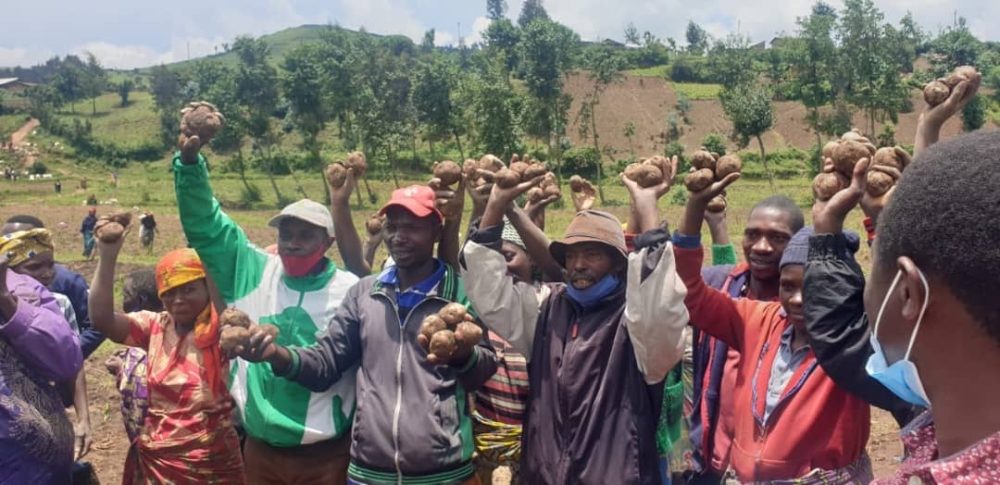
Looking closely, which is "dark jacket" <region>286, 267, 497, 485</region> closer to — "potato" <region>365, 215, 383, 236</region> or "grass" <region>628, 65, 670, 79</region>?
"potato" <region>365, 215, 383, 236</region>

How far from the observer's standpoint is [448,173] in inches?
119

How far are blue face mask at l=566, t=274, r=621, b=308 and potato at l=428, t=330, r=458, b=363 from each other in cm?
48

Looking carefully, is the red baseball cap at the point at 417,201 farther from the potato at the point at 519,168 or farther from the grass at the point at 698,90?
the grass at the point at 698,90

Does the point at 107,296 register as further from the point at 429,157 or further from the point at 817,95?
the point at 429,157

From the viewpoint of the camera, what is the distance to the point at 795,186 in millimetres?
32500

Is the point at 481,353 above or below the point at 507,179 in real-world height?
below

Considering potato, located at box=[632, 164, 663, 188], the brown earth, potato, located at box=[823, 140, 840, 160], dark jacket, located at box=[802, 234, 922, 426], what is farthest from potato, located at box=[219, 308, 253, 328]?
the brown earth

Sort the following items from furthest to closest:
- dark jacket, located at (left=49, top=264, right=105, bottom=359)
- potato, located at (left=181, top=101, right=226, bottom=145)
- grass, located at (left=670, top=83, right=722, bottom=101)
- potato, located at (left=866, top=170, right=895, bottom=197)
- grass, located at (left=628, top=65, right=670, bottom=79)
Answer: grass, located at (left=628, top=65, right=670, bottom=79)
grass, located at (left=670, top=83, right=722, bottom=101)
dark jacket, located at (left=49, top=264, right=105, bottom=359)
potato, located at (left=181, top=101, right=226, bottom=145)
potato, located at (left=866, top=170, right=895, bottom=197)

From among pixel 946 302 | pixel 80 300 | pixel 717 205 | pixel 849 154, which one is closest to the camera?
pixel 946 302

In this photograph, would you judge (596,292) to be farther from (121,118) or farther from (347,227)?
(121,118)

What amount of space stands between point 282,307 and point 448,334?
1.07 metres

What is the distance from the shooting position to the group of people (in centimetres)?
248

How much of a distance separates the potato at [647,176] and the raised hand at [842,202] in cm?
64

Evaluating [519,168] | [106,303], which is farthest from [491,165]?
[106,303]
